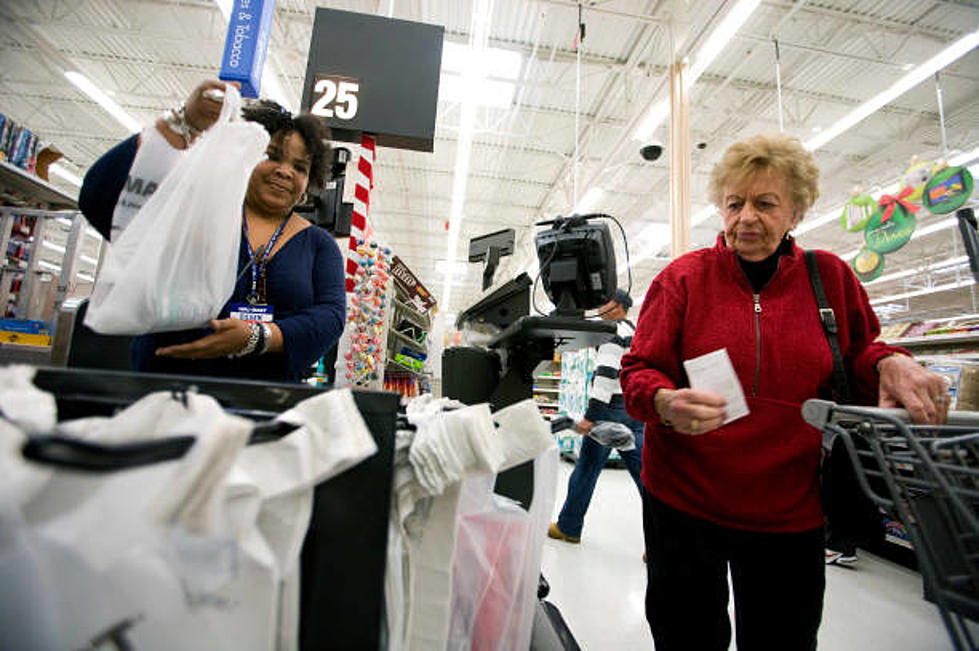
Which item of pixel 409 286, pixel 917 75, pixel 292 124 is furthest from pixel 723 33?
pixel 292 124

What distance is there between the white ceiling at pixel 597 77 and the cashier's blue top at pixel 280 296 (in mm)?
3750

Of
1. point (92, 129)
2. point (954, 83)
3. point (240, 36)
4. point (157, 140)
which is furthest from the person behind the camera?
point (92, 129)

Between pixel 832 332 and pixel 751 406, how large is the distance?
0.25 metres

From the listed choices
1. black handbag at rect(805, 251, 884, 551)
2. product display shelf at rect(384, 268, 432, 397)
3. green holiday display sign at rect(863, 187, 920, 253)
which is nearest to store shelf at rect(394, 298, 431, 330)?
product display shelf at rect(384, 268, 432, 397)

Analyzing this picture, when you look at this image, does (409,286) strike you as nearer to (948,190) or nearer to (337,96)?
(337,96)

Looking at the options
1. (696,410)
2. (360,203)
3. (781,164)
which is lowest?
(696,410)

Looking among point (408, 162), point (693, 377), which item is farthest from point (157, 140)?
point (408, 162)

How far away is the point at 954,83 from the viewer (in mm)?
6148

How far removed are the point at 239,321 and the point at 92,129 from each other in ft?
37.1

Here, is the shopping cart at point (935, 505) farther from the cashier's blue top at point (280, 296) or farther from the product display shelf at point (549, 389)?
the product display shelf at point (549, 389)

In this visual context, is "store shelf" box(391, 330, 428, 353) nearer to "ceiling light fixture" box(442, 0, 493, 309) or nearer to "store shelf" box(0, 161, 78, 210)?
"store shelf" box(0, 161, 78, 210)

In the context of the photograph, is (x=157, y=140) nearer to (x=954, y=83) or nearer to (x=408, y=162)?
(x=408, y=162)

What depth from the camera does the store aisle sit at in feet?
5.68

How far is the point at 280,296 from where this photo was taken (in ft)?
3.13
